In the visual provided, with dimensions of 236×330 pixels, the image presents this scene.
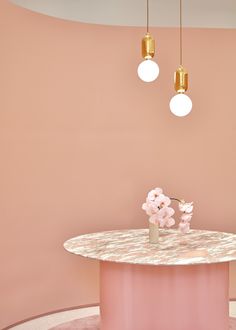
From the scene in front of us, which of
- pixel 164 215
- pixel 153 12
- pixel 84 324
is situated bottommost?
pixel 84 324

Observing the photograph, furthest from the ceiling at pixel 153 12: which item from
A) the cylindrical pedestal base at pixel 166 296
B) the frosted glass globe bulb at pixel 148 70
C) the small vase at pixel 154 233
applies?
the cylindrical pedestal base at pixel 166 296

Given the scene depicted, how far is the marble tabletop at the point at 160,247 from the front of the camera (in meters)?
3.49

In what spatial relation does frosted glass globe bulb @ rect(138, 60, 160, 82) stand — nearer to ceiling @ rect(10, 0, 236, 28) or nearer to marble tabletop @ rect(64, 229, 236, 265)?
marble tabletop @ rect(64, 229, 236, 265)

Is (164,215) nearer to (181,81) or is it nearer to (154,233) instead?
(154,233)

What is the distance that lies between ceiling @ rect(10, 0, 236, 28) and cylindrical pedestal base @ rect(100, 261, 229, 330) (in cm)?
311

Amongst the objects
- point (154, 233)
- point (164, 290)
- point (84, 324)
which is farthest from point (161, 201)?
point (84, 324)

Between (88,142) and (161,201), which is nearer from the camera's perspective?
(161,201)

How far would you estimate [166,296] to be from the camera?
3.94 m

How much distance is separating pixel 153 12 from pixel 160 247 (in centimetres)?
318

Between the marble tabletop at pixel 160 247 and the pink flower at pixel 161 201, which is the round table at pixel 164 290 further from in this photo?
the pink flower at pixel 161 201

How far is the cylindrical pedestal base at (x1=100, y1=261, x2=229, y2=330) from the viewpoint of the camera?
3938 mm

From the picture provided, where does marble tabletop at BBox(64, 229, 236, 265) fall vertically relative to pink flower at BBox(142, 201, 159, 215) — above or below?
below

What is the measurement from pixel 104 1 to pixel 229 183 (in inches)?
102

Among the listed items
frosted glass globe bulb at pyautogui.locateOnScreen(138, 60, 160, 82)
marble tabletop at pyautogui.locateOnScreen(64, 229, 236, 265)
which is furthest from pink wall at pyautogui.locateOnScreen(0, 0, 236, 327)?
frosted glass globe bulb at pyautogui.locateOnScreen(138, 60, 160, 82)
